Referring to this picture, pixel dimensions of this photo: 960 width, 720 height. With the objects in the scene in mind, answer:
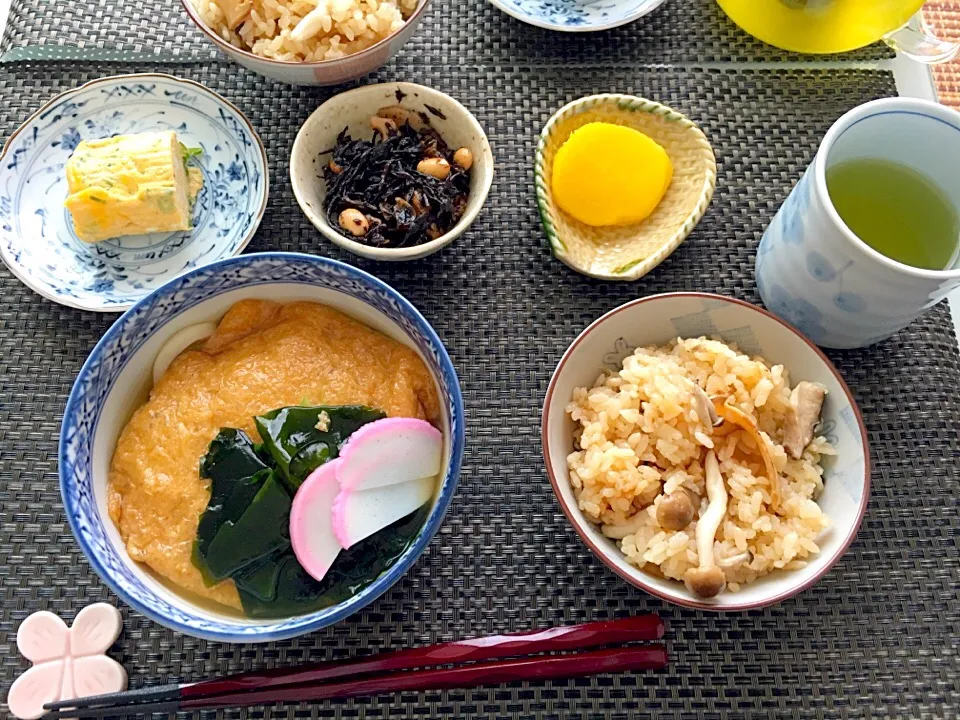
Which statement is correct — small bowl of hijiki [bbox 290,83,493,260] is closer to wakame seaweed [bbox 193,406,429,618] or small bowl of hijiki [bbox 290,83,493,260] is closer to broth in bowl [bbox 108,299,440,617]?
broth in bowl [bbox 108,299,440,617]

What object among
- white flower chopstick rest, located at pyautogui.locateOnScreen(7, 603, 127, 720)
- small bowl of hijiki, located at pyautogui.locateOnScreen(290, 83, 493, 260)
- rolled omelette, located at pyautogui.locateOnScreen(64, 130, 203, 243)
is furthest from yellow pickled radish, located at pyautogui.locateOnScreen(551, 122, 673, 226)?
white flower chopstick rest, located at pyautogui.locateOnScreen(7, 603, 127, 720)

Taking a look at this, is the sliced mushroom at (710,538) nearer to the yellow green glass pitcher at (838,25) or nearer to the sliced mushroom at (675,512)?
the sliced mushroom at (675,512)

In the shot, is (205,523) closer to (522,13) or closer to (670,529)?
(670,529)

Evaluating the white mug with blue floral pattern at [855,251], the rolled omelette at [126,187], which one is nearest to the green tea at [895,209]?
the white mug with blue floral pattern at [855,251]

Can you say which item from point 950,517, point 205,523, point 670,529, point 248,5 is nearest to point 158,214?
point 248,5

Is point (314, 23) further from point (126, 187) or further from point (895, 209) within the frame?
point (895, 209)
